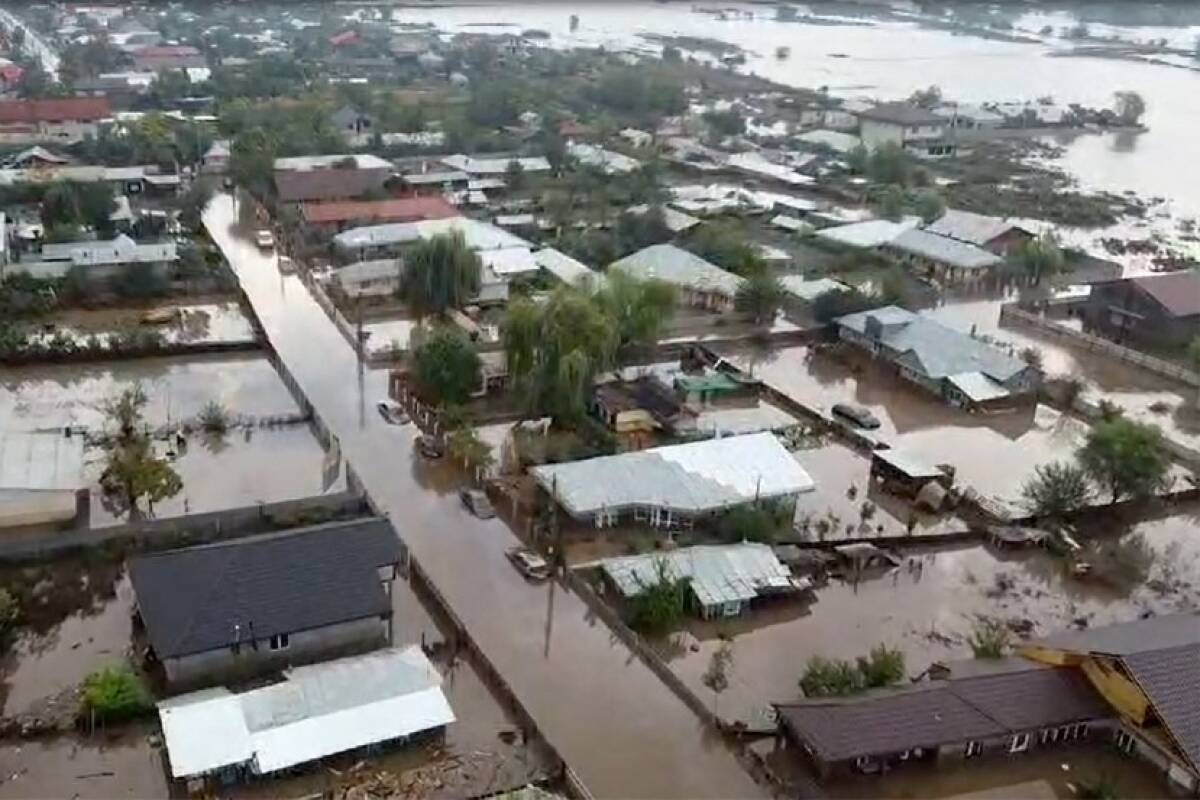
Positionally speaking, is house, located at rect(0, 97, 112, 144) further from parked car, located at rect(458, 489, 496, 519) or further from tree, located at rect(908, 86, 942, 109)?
tree, located at rect(908, 86, 942, 109)

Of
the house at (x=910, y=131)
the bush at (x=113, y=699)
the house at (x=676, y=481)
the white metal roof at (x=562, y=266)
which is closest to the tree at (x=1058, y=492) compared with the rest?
the house at (x=676, y=481)

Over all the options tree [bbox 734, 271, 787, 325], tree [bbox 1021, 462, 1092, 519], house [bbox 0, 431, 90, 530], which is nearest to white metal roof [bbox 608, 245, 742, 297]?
tree [bbox 734, 271, 787, 325]

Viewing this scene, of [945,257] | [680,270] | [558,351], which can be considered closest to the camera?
[558,351]

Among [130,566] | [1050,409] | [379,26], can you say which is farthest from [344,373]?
[379,26]

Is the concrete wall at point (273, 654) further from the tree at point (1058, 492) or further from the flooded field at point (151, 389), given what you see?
the tree at point (1058, 492)

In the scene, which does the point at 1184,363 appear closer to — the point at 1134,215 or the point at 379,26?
the point at 1134,215

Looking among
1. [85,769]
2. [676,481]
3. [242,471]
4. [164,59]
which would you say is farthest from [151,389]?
[164,59]

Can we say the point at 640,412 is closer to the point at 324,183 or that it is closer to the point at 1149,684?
the point at 1149,684
